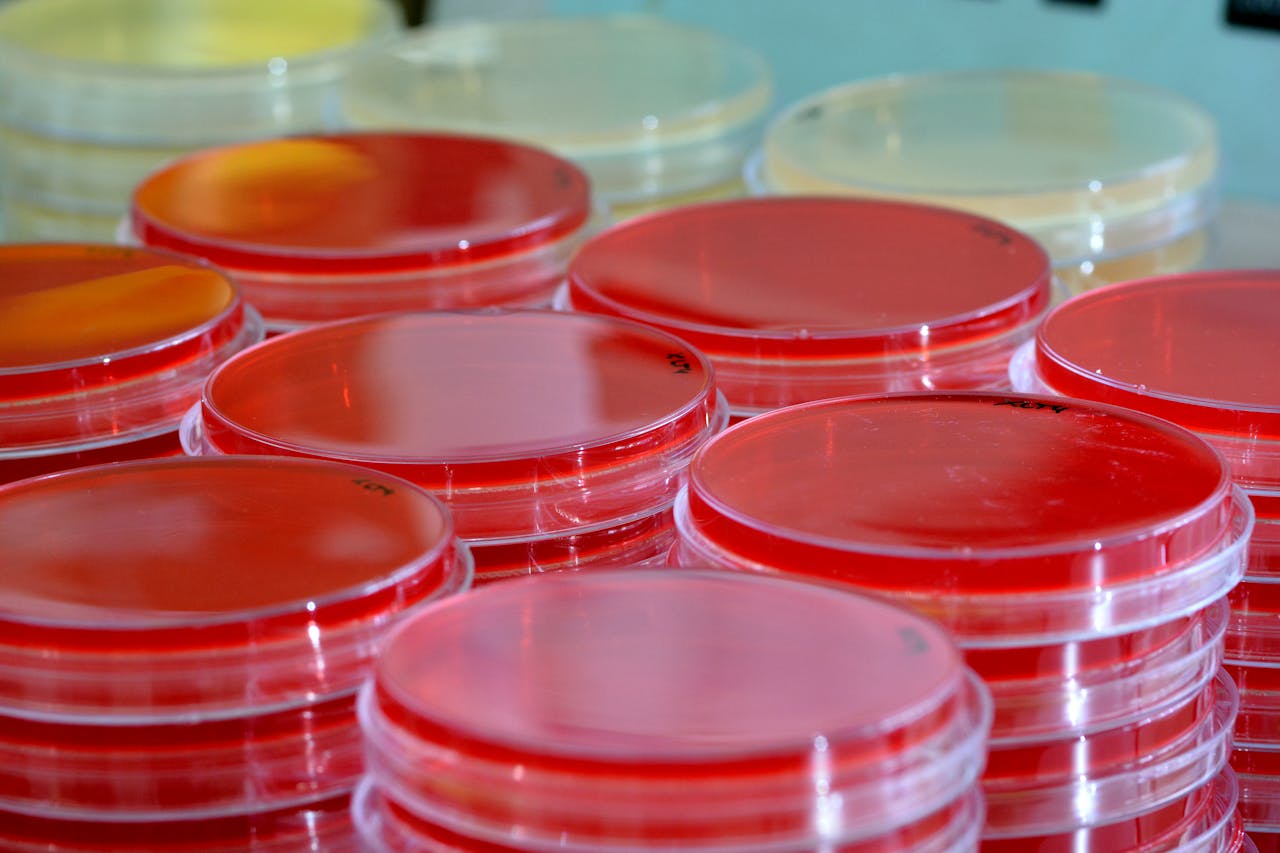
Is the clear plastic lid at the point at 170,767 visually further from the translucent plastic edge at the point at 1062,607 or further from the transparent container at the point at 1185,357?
the transparent container at the point at 1185,357

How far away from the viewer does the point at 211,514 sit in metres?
0.74

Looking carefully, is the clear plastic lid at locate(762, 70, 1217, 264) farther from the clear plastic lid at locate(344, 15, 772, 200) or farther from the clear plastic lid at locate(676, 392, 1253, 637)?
the clear plastic lid at locate(676, 392, 1253, 637)

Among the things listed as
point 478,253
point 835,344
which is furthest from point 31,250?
point 835,344

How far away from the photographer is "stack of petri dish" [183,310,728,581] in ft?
2.62

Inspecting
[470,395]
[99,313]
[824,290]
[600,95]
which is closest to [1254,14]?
[600,95]

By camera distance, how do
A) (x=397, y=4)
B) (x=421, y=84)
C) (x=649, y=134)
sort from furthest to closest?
(x=397, y=4) < (x=421, y=84) < (x=649, y=134)

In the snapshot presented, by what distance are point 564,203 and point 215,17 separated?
2.88 feet

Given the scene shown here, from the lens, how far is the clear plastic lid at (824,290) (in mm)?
941

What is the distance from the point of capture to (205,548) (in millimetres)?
712

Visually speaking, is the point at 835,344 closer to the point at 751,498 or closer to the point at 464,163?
the point at 751,498

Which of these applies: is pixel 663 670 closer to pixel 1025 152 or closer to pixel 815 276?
pixel 815 276

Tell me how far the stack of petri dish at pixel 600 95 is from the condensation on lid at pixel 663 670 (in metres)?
0.71

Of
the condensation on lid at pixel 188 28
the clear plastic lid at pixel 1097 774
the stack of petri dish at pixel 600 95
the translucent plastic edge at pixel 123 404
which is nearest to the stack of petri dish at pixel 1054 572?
Answer: the clear plastic lid at pixel 1097 774

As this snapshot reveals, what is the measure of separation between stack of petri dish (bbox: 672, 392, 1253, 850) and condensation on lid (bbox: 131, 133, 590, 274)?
40cm
